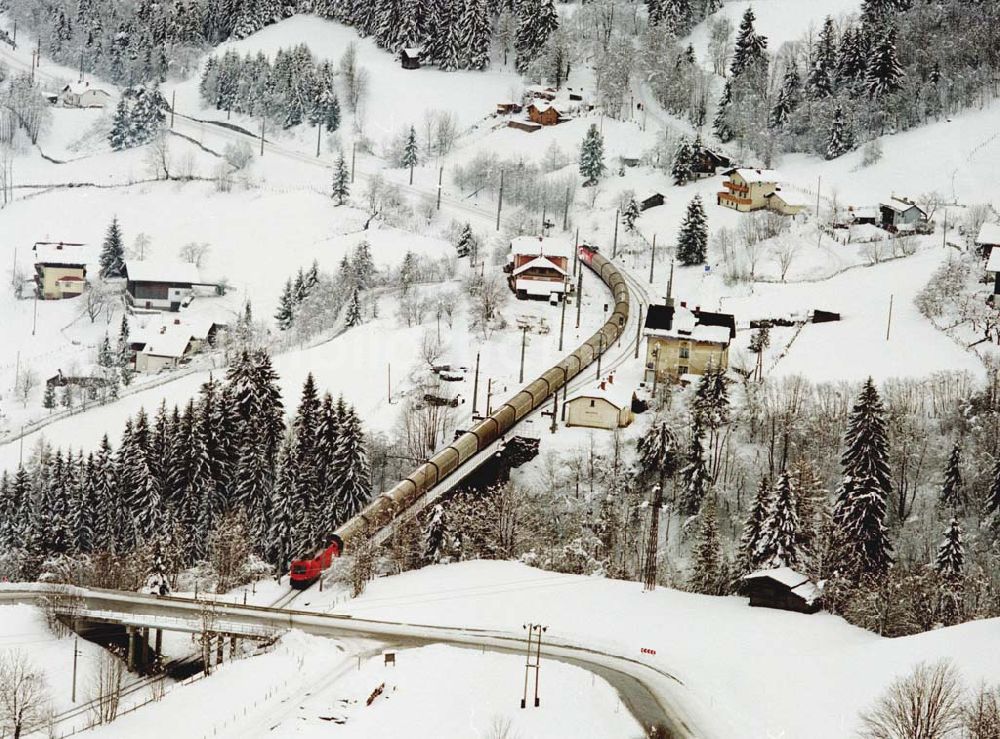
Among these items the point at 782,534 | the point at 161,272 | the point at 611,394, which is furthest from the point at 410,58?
the point at 782,534

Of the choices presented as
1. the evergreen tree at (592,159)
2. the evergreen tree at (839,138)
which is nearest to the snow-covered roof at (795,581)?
the evergreen tree at (839,138)

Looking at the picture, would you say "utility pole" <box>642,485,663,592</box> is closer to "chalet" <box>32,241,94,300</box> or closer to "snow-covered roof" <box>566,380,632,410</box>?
"snow-covered roof" <box>566,380,632,410</box>

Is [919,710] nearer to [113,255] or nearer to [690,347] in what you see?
[690,347]

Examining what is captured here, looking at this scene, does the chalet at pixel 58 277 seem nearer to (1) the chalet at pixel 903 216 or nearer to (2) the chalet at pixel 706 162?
(2) the chalet at pixel 706 162

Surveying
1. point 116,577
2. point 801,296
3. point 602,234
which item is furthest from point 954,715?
point 602,234

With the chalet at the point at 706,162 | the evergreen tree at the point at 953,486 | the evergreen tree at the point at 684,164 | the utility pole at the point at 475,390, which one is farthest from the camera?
the chalet at the point at 706,162

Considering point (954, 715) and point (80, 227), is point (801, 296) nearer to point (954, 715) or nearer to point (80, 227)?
point (954, 715)
